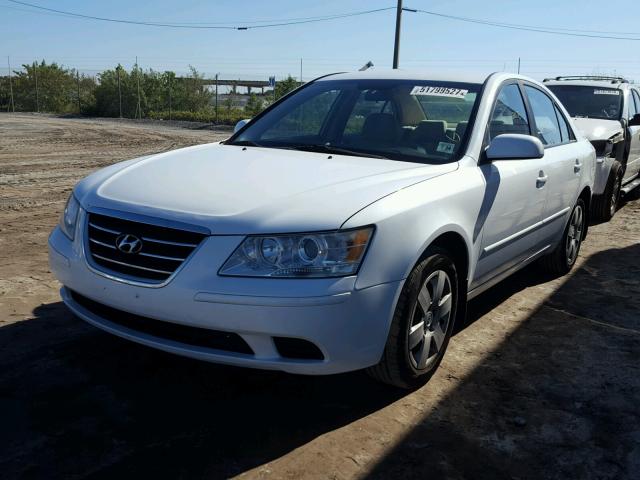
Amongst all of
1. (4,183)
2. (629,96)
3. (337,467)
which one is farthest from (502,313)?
(4,183)

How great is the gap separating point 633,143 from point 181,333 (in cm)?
824

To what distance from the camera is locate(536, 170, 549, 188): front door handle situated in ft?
14.6

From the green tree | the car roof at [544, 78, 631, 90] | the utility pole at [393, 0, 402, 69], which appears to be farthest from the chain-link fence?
the car roof at [544, 78, 631, 90]

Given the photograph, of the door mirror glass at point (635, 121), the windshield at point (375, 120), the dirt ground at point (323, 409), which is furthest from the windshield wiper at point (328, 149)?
the door mirror glass at point (635, 121)

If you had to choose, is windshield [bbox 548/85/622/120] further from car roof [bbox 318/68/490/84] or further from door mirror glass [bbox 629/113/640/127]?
car roof [bbox 318/68/490/84]

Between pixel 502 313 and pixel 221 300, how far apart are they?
269 cm

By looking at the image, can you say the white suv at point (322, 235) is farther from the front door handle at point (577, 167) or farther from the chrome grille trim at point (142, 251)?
the front door handle at point (577, 167)

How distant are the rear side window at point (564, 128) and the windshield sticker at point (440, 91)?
61.6 inches

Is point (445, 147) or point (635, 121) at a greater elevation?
point (635, 121)

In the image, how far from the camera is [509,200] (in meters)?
4.05

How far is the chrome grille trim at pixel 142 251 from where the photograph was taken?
110 inches

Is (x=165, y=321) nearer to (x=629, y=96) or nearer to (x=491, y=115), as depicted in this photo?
(x=491, y=115)

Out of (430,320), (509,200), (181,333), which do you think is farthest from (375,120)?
(181,333)

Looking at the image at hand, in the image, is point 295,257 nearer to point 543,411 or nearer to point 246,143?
point 543,411
